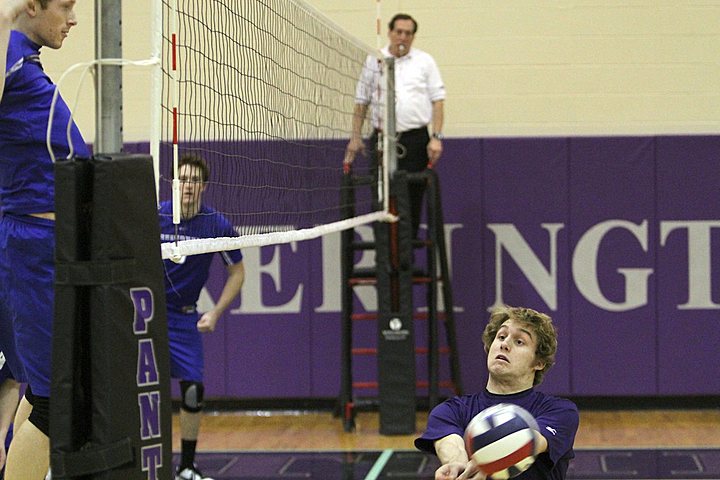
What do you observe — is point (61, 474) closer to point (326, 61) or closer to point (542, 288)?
point (326, 61)

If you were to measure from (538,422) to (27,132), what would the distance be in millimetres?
1717

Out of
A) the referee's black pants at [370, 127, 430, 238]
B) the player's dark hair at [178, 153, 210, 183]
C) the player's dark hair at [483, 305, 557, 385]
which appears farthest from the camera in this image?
the referee's black pants at [370, 127, 430, 238]

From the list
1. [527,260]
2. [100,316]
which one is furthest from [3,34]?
[527,260]

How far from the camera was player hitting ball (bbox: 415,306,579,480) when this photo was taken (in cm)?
360

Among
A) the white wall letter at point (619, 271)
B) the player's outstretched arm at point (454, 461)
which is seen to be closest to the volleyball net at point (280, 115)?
the white wall letter at point (619, 271)

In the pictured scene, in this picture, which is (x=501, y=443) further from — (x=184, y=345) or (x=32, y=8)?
(x=184, y=345)

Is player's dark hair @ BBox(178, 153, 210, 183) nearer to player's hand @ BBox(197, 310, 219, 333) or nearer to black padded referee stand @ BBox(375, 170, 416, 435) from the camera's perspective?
player's hand @ BBox(197, 310, 219, 333)

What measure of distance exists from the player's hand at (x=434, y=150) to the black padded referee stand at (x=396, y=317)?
0.36 m

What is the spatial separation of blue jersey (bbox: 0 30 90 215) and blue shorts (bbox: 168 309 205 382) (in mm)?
2890

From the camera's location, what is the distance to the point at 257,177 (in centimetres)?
702

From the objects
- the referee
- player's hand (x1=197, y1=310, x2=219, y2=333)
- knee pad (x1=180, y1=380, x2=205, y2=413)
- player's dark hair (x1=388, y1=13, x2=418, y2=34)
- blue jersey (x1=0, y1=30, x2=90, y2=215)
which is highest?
player's dark hair (x1=388, y1=13, x2=418, y2=34)

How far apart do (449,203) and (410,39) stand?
→ 122cm

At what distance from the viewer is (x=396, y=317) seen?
324 inches

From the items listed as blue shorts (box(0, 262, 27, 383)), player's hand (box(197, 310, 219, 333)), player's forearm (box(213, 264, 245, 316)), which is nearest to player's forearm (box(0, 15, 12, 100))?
blue shorts (box(0, 262, 27, 383))
